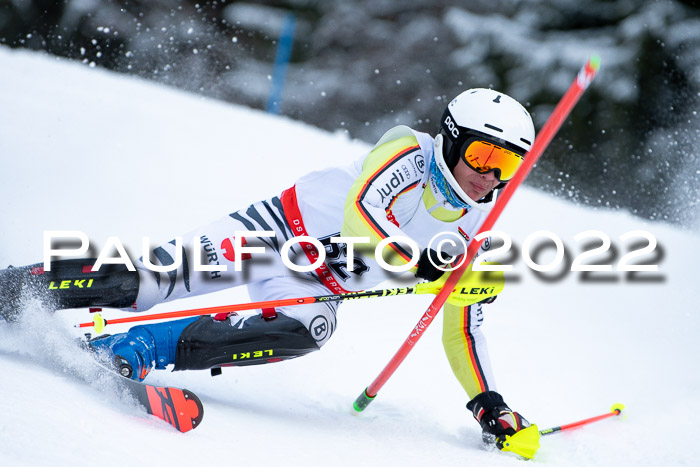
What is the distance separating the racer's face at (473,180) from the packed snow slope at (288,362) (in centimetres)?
84

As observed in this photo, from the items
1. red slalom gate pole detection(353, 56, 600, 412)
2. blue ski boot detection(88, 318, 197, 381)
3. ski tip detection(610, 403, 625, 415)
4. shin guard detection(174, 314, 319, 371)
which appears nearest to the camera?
red slalom gate pole detection(353, 56, 600, 412)

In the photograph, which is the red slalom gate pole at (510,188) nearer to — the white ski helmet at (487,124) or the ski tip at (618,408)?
the white ski helmet at (487,124)

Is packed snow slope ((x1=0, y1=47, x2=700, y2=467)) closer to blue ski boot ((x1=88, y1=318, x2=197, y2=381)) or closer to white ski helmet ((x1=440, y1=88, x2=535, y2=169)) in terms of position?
blue ski boot ((x1=88, y1=318, x2=197, y2=381))

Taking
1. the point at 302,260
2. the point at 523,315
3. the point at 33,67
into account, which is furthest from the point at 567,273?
the point at 33,67

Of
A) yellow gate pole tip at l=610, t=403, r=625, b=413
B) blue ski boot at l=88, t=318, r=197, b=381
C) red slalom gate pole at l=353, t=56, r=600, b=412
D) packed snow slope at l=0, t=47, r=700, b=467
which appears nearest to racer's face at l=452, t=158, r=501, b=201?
red slalom gate pole at l=353, t=56, r=600, b=412

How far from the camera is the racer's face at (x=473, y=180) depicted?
7.95ft

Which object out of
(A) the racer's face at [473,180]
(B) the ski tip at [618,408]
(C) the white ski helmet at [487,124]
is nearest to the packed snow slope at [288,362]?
(B) the ski tip at [618,408]

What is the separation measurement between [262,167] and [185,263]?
3.33 meters

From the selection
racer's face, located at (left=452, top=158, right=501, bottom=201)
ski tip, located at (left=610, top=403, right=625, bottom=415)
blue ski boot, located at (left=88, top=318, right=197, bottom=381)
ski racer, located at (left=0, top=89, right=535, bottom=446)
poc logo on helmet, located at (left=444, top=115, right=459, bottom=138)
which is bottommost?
ski tip, located at (left=610, top=403, right=625, bottom=415)

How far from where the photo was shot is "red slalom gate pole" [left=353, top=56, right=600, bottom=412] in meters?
1.85

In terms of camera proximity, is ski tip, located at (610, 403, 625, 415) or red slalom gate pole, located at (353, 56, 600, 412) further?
ski tip, located at (610, 403, 625, 415)

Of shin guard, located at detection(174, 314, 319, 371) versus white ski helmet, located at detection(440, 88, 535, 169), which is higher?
white ski helmet, located at detection(440, 88, 535, 169)

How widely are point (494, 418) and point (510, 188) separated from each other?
826 millimetres

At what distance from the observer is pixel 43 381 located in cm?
196
